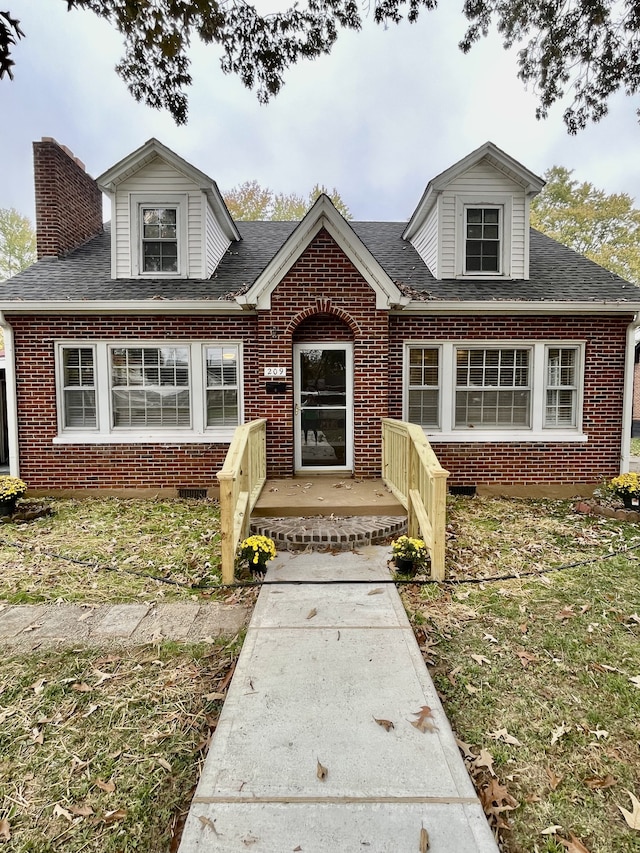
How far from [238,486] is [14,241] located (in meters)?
27.3

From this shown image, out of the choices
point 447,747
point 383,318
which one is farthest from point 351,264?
point 447,747

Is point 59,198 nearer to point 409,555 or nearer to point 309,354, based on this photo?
point 309,354

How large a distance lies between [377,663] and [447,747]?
81cm

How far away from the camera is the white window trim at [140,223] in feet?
27.2

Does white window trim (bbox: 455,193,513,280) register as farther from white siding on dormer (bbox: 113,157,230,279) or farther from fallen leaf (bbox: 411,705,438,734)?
fallen leaf (bbox: 411,705,438,734)

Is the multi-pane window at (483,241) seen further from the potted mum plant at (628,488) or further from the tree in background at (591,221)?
the tree in background at (591,221)

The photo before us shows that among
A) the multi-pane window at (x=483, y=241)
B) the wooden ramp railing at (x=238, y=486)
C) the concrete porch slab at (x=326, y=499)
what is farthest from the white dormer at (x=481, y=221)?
the wooden ramp railing at (x=238, y=486)

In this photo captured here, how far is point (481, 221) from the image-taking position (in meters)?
8.62

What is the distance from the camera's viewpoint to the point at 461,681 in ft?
9.88

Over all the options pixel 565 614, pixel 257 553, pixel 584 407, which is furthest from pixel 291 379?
pixel 584 407

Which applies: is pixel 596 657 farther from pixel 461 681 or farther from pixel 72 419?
pixel 72 419

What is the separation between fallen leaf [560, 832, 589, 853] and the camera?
1885mm

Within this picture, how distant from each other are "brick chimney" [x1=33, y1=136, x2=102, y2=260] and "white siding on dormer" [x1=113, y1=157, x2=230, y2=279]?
1.67 meters

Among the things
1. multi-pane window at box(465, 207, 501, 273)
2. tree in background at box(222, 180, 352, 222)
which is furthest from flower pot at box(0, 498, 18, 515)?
tree in background at box(222, 180, 352, 222)
